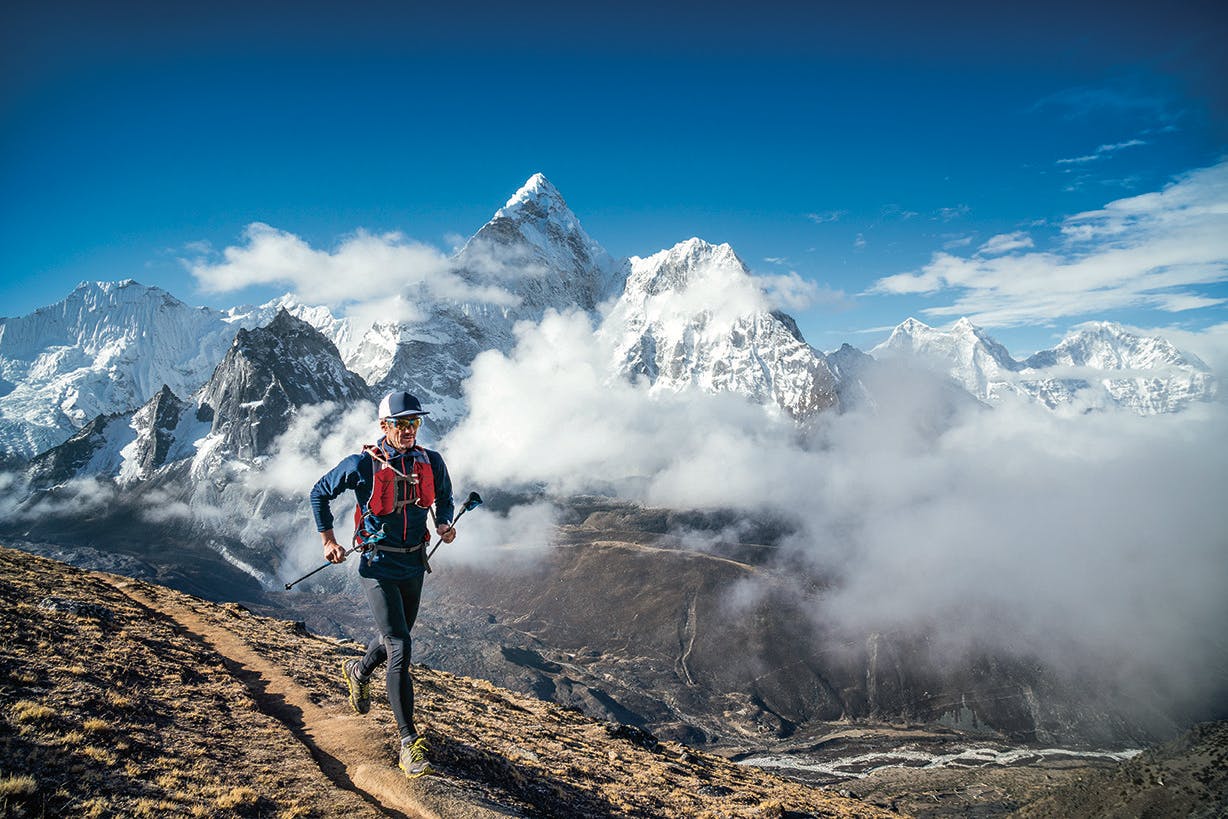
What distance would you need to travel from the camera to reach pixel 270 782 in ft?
31.4

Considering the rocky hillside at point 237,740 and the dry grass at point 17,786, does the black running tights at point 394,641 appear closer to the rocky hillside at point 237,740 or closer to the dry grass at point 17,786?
the rocky hillside at point 237,740

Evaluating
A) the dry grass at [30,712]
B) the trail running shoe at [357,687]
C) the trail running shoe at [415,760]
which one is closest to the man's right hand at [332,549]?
the trail running shoe at [357,687]

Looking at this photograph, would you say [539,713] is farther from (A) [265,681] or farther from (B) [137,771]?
(B) [137,771]

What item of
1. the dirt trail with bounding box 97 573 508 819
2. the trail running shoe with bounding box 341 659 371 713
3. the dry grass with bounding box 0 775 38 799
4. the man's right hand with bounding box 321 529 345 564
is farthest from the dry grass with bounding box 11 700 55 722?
the man's right hand with bounding box 321 529 345 564

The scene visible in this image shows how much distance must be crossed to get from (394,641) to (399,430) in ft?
12.2

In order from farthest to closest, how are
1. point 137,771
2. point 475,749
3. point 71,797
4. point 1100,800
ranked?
1. point 1100,800
2. point 475,749
3. point 137,771
4. point 71,797

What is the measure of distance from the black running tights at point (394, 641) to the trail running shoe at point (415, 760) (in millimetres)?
210

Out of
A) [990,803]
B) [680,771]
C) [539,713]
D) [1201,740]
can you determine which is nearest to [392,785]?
[680,771]

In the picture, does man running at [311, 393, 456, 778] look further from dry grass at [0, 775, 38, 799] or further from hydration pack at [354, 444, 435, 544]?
dry grass at [0, 775, 38, 799]

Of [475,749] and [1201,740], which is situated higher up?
[475,749]

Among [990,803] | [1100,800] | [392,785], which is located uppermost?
[392,785]

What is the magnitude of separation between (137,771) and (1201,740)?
77.5 metres

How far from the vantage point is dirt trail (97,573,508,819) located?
9.32 m

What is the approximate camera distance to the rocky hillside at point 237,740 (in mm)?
8703
